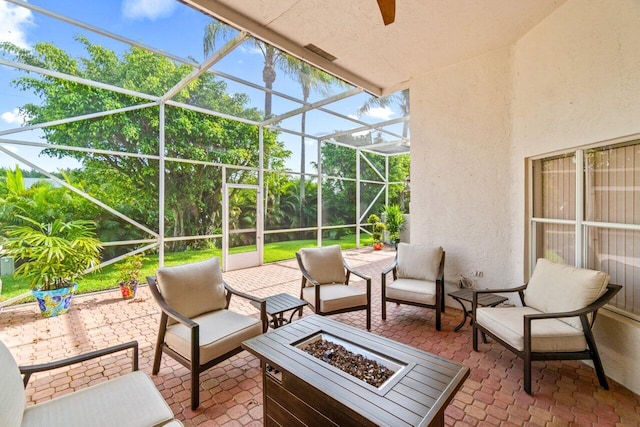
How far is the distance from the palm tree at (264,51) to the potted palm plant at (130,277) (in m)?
4.21

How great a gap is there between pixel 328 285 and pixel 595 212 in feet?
10.3

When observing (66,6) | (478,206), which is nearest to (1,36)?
(66,6)

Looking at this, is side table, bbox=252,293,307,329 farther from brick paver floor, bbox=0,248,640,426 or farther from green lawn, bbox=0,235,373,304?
green lawn, bbox=0,235,373,304

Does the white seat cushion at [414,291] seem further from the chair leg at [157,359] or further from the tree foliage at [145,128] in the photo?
the tree foliage at [145,128]

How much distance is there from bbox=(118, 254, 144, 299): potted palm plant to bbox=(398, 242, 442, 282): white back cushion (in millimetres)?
4737

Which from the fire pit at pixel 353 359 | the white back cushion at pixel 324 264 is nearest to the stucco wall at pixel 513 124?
the white back cushion at pixel 324 264

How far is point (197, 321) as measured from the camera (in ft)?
9.05

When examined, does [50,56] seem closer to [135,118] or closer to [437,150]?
[135,118]

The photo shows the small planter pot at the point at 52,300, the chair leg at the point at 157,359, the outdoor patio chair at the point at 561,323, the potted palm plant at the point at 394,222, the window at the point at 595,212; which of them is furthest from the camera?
the potted palm plant at the point at 394,222

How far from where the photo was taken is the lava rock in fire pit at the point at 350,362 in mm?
1787

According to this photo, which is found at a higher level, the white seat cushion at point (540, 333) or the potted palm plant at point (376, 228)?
the potted palm plant at point (376, 228)

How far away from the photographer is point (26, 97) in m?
5.34

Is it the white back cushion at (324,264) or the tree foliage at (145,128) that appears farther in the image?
the tree foliage at (145,128)

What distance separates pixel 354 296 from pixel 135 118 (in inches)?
259
